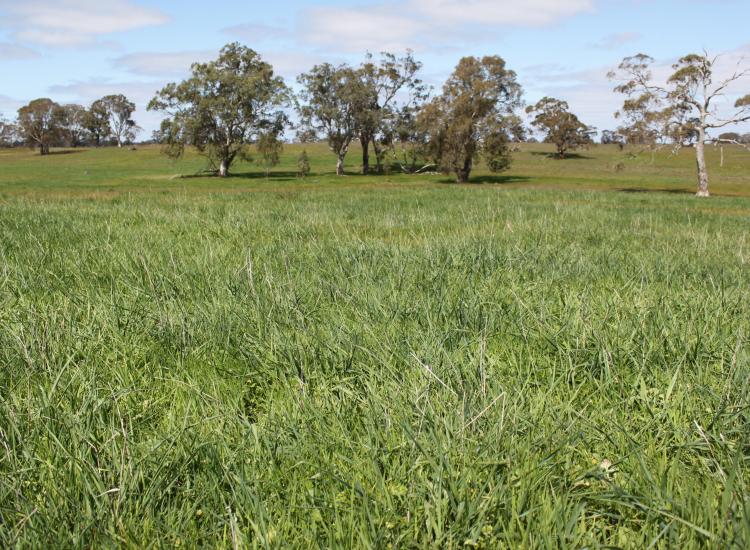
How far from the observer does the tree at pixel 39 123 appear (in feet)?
457

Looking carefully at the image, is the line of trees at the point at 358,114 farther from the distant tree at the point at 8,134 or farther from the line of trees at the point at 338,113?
the distant tree at the point at 8,134

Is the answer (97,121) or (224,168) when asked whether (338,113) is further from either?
(97,121)

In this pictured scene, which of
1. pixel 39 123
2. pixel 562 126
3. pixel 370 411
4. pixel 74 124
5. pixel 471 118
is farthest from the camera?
pixel 74 124

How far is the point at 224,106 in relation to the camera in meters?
60.1

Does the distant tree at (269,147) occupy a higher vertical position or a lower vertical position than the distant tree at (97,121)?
lower

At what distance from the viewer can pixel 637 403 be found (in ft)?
9.00

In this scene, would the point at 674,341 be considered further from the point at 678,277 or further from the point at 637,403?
the point at 678,277

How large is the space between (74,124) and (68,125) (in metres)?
6.48

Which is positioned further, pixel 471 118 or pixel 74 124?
pixel 74 124

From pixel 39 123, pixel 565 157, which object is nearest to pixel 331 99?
pixel 565 157

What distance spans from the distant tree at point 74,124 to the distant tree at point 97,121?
109 cm

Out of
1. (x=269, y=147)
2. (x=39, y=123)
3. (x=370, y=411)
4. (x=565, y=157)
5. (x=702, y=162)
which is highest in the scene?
(x=39, y=123)

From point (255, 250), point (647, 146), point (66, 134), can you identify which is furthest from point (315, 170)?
point (66, 134)

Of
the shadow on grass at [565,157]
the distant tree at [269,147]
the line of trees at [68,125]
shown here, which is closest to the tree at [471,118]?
the distant tree at [269,147]
